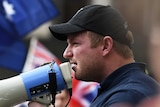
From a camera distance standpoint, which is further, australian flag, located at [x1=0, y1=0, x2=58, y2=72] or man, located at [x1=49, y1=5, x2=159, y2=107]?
australian flag, located at [x1=0, y1=0, x2=58, y2=72]

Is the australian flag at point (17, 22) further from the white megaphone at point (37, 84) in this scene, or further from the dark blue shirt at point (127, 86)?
the dark blue shirt at point (127, 86)

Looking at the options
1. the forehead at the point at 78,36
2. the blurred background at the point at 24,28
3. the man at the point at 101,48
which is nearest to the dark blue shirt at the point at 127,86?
the man at the point at 101,48

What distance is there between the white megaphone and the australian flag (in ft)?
13.4

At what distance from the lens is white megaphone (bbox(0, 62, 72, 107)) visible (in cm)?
305

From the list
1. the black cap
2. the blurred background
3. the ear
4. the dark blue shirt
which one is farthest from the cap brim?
the blurred background

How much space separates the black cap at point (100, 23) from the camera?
9.56ft

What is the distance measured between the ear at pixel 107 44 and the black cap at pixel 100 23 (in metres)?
0.02

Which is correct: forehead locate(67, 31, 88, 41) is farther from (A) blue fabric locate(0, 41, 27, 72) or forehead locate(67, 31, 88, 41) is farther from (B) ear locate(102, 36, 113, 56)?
(A) blue fabric locate(0, 41, 27, 72)

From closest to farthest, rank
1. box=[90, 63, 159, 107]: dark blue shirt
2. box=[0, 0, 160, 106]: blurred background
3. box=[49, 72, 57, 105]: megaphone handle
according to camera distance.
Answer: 1. box=[90, 63, 159, 107]: dark blue shirt
2. box=[49, 72, 57, 105]: megaphone handle
3. box=[0, 0, 160, 106]: blurred background

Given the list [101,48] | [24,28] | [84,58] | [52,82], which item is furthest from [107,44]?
[24,28]

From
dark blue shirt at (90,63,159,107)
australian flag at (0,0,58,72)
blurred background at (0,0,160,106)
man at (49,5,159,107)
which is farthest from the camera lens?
australian flag at (0,0,58,72)

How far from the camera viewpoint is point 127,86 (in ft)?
8.73

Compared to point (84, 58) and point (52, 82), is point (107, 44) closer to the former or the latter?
point (84, 58)

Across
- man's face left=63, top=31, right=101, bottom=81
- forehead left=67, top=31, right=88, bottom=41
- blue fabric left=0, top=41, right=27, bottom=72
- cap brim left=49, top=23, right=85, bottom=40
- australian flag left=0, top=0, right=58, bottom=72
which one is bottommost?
blue fabric left=0, top=41, right=27, bottom=72
